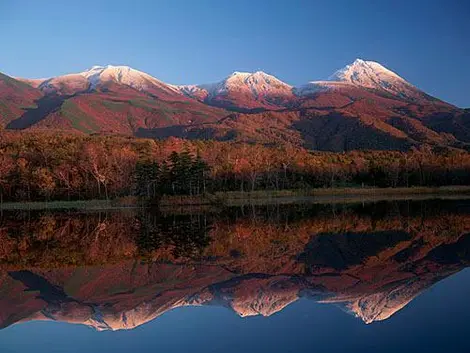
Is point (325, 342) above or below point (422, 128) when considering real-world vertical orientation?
below

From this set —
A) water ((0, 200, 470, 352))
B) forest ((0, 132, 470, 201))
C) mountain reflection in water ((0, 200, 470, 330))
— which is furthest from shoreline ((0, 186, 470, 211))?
water ((0, 200, 470, 352))

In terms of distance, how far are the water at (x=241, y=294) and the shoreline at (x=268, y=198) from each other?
114 feet

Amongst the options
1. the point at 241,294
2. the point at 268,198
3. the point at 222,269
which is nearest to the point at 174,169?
the point at 268,198

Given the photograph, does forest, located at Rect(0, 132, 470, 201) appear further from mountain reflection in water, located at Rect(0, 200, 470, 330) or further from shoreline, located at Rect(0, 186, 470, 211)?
mountain reflection in water, located at Rect(0, 200, 470, 330)

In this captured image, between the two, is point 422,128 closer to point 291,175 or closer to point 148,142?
point 291,175

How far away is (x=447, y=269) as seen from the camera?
56.7 feet

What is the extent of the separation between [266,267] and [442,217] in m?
21.4

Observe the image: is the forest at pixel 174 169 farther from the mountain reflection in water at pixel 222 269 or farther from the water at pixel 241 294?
the water at pixel 241 294

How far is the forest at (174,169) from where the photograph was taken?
66.1 meters

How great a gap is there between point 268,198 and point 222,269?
5390 centimetres

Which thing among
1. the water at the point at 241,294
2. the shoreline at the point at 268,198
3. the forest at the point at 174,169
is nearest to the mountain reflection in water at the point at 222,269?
Answer: the water at the point at 241,294

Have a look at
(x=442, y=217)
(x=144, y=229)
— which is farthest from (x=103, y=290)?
(x=442, y=217)

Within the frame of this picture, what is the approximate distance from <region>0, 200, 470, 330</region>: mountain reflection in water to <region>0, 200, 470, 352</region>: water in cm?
6

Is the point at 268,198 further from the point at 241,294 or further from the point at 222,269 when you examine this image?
the point at 241,294
